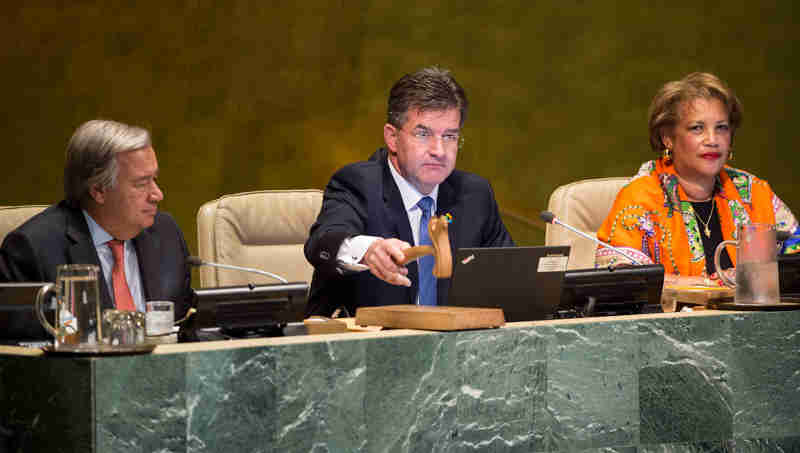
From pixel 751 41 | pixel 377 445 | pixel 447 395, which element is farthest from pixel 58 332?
pixel 751 41

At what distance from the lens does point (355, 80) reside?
4.28 meters

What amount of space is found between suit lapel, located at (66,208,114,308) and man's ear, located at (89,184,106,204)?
0.20ft

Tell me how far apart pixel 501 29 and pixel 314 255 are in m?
2.39

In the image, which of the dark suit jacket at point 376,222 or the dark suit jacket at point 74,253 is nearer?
the dark suit jacket at point 74,253

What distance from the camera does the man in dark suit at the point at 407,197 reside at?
2465 millimetres

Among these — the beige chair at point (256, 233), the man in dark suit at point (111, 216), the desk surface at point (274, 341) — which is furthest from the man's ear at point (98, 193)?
the desk surface at point (274, 341)

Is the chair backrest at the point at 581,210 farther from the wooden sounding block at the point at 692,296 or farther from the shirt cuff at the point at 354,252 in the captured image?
the shirt cuff at the point at 354,252

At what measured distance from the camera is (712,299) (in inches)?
84.4

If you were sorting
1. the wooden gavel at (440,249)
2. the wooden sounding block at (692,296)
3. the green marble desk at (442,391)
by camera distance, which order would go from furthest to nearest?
1. the wooden sounding block at (692,296)
2. the wooden gavel at (440,249)
3. the green marble desk at (442,391)

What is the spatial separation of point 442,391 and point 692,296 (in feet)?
2.70

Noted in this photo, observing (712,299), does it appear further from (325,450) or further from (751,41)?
(751,41)

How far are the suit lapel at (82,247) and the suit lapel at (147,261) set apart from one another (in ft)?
0.44

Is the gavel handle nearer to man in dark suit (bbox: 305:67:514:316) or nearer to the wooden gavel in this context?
the wooden gavel

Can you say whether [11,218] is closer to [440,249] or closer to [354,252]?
[354,252]
